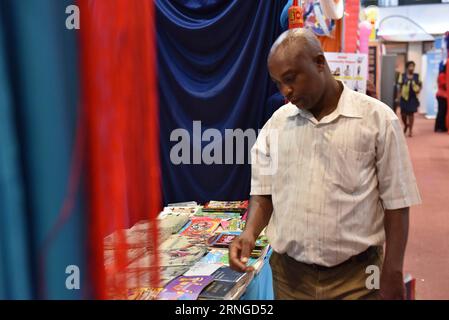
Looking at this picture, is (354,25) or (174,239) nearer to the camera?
(174,239)

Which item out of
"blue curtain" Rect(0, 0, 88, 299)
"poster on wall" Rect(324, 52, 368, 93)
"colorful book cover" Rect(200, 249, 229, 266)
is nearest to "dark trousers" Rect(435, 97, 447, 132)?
"poster on wall" Rect(324, 52, 368, 93)

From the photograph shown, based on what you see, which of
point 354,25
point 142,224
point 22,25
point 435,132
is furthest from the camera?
point 435,132

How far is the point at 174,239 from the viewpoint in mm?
2357

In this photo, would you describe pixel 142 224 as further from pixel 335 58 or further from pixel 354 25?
pixel 354 25

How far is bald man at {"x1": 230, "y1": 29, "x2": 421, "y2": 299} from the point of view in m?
1.16

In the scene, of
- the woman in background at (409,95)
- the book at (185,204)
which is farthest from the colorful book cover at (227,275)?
the woman in background at (409,95)

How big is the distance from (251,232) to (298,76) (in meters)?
0.49

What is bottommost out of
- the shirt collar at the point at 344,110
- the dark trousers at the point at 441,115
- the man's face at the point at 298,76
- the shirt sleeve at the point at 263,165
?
the dark trousers at the point at 441,115

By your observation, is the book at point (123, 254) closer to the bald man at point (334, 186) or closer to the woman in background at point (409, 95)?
the bald man at point (334, 186)

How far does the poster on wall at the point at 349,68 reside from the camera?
2.68m

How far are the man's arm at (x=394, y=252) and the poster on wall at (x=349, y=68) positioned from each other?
64.2 inches

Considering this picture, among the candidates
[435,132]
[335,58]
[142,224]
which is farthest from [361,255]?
[435,132]

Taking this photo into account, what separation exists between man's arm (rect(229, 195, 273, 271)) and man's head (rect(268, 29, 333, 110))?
0.35 meters

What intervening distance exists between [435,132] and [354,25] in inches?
323
